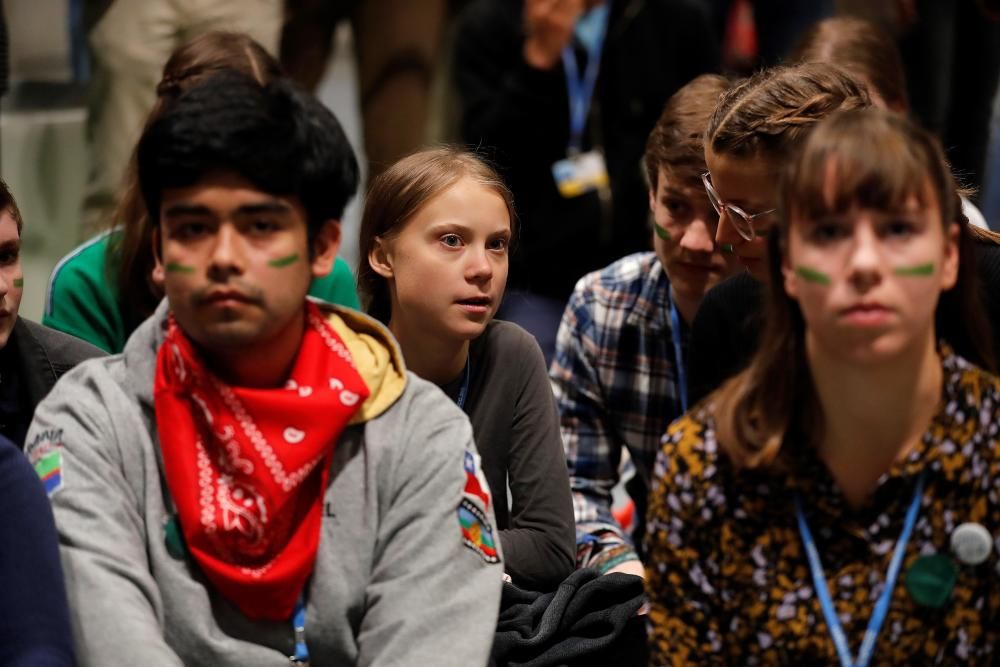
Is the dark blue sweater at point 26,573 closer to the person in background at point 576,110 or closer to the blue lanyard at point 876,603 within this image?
the blue lanyard at point 876,603

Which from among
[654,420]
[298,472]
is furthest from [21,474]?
[654,420]

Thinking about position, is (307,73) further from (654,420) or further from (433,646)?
(433,646)

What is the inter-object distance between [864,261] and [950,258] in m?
0.18

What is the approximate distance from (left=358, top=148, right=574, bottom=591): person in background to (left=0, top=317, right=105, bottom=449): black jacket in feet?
1.96

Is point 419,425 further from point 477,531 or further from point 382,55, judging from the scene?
point 382,55

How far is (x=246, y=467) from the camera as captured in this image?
2062mm

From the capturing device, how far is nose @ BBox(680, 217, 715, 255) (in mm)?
2871

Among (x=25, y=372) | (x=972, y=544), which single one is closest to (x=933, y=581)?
(x=972, y=544)

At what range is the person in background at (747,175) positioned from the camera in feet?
8.27

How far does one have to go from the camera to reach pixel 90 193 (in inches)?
167

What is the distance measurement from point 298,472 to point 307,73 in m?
2.92

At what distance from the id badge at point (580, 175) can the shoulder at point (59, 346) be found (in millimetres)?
1952

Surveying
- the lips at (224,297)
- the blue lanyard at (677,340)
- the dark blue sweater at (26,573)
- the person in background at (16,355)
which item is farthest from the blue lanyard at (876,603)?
the person in background at (16,355)

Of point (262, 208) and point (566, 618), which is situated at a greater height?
point (262, 208)
